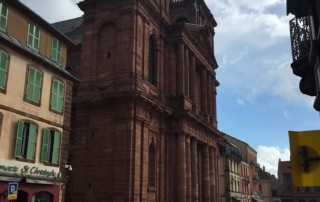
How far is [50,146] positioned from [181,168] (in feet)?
59.0

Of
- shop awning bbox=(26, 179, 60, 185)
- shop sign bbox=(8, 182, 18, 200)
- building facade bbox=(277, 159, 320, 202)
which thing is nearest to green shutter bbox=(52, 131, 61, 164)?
shop awning bbox=(26, 179, 60, 185)

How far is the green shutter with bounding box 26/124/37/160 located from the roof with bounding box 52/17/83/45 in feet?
75.8

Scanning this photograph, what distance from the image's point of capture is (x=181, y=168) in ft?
124

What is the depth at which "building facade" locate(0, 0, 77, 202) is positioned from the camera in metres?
19.4

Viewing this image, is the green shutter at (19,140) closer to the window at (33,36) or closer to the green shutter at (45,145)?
the green shutter at (45,145)

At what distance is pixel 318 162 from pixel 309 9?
Answer: 5940mm

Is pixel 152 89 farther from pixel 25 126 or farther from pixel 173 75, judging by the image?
pixel 25 126

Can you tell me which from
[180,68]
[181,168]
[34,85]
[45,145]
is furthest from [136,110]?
[34,85]

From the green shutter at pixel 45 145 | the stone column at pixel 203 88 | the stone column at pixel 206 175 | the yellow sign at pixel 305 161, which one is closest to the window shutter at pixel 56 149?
the green shutter at pixel 45 145

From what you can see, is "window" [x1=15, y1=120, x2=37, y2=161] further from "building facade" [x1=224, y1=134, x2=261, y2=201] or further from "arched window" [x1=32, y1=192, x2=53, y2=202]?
"building facade" [x1=224, y1=134, x2=261, y2=201]

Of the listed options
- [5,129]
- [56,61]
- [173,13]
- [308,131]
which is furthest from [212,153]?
[308,131]

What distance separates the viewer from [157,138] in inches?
1471

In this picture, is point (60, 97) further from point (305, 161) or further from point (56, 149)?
point (305, 161)

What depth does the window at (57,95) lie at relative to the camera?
23.0 meters
